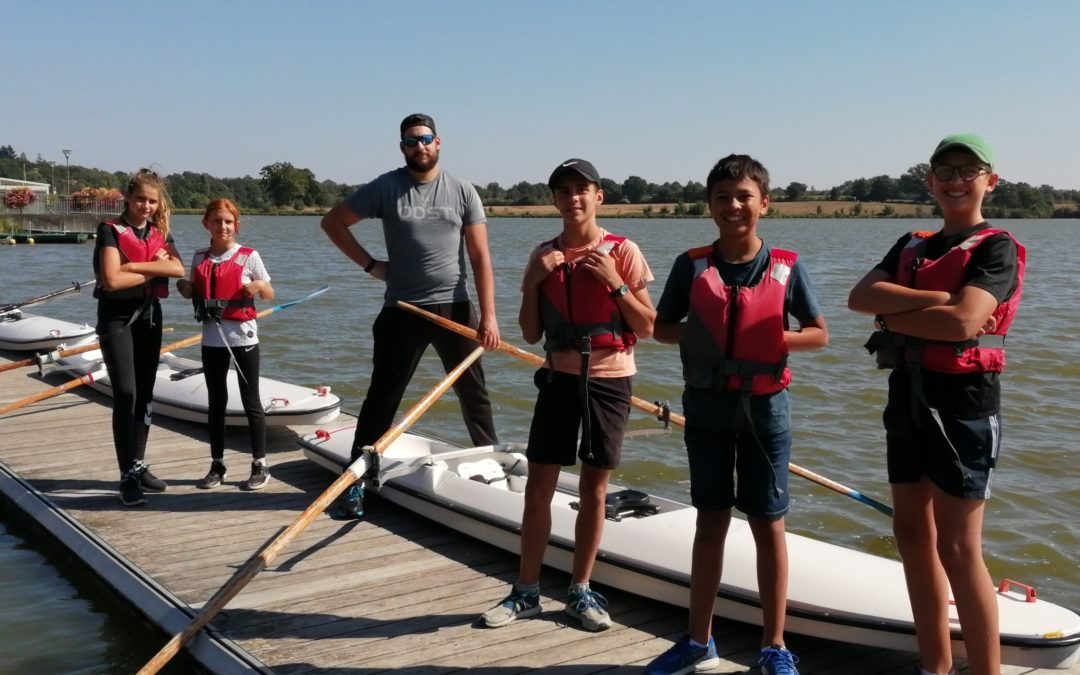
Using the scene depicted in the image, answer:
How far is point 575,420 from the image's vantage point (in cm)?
370

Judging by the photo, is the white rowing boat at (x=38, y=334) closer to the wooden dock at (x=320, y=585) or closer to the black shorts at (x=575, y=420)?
the wooden dock at (x=320, y=585)

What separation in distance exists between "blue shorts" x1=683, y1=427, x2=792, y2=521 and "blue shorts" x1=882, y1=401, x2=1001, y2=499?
0.38 m

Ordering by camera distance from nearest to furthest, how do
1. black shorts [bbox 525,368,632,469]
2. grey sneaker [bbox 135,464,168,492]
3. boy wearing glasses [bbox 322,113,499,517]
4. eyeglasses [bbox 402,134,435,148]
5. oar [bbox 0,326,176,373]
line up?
black shorts [bbox 525,368,632,469] → eyeglasses [bbox 402,134,435,148] → boy wearing glasses [bbox 322,113,499,517] → grey sneaker [bbox 135,464,168,492] → oar [bbox 0,326,176,373]

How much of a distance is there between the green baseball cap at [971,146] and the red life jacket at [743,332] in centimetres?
53

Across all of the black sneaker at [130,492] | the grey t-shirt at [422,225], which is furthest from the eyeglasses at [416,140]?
the black sneaker at [130,492]

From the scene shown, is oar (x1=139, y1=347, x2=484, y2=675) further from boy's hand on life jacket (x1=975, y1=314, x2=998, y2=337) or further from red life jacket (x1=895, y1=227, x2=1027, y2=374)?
boy's hand on life jacket (x1=975, y1=314, x2=998, y2=337)

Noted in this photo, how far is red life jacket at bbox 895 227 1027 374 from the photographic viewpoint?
2842 millimetres

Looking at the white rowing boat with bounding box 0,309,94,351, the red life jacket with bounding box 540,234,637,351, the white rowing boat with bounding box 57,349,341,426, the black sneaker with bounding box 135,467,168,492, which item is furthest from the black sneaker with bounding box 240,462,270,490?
the white rowing boat with bounding box 0,309,94,351

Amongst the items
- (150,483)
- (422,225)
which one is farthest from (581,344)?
(150,483)

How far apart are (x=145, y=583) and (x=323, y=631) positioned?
104 cm

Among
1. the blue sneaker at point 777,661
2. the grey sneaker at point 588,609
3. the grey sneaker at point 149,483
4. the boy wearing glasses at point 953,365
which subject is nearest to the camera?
the boy wearing glasses at point 953,365

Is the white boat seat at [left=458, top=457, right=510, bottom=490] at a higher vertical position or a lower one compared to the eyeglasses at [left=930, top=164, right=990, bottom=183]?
lower

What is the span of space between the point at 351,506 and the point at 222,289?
1.37 m

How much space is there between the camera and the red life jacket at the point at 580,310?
3.59m
